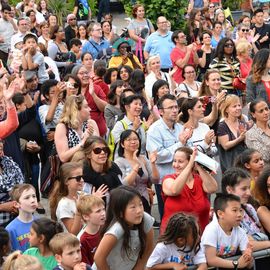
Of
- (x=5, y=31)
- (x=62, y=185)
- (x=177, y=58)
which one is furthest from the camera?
(x=5, y=31)

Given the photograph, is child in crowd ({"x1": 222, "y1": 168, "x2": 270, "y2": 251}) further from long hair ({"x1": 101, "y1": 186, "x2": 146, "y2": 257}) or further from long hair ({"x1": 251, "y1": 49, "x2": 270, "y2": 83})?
long hair ({"x1": 251, "y1": 49, "x2": 270, "y2": 83})

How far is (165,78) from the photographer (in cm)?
1338

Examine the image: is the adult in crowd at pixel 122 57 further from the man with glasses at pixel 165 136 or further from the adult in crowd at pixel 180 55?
the man with glasses at pixel 165 136

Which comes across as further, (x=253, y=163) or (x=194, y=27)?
(x=194, y=27)

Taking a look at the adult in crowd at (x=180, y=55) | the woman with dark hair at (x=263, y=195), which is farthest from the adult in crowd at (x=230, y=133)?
the adult in crowd at (x=180, y=55)

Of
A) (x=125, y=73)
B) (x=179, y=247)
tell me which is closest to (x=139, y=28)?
(x=125, y=73)

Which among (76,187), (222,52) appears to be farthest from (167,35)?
(76,187)

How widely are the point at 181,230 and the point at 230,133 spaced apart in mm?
3686

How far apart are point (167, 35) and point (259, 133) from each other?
Answer: 20.6ft

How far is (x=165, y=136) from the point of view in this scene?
33.1 feet

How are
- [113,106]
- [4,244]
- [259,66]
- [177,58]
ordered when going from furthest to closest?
[177,58] → [259,66] → [113,106] → [4,244]

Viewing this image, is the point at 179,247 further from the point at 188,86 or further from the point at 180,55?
the point at 180,55

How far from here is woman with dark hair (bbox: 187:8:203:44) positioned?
18.8 metres

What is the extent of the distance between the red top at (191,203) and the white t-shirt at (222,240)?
0.80m
